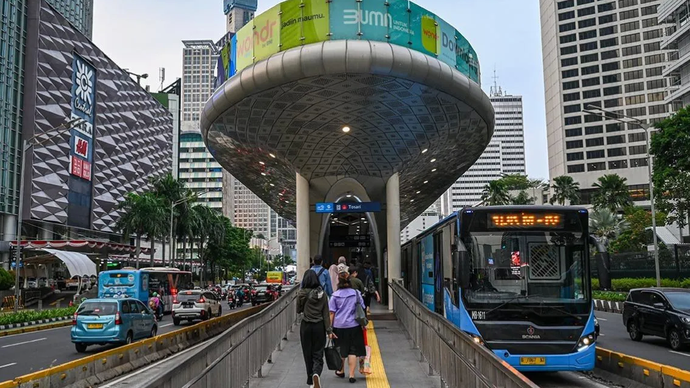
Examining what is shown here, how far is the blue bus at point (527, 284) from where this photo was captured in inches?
373

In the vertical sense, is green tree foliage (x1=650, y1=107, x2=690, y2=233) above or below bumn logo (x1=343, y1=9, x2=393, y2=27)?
below

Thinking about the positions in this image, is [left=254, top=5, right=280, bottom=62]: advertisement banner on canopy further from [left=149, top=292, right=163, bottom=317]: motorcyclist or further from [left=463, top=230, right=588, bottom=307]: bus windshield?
[left=149, top=292, right=163, bottom=317]: motorcyclist

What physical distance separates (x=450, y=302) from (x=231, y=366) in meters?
5.37

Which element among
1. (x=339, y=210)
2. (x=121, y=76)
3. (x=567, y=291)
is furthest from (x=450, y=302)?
(x=121, y=76)

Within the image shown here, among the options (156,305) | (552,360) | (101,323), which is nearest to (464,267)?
(552,360)

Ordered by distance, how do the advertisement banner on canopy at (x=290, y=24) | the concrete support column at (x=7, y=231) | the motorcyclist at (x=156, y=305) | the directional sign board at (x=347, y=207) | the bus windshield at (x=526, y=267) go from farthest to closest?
the concrete support column at (x=7, y=231)
the motorcyclist at (x=156, y=305)
the directional sign board at (x=347, y=207)
the advertisement banner on canopy at (x=290, y=24)
the bus windshield at (x=526, y=267)

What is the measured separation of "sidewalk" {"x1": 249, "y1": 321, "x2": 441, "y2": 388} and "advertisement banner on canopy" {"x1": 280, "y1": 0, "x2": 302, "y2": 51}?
973 centimetres

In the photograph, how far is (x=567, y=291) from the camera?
32.4ft

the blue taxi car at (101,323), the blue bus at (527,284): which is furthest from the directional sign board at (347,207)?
the blue bus at (527,284)

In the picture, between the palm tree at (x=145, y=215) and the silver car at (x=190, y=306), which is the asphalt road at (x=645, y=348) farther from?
the palm tree at (x=145, y=215)

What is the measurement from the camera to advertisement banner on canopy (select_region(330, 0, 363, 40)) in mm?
19047

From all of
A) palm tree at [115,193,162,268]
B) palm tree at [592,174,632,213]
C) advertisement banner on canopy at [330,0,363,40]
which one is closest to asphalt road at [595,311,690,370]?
advertisement banner on canopy at [330,0,363,40]

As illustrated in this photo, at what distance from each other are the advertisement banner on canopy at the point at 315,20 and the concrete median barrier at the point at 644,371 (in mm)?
12502

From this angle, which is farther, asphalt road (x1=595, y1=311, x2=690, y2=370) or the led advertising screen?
the led advertising screen
